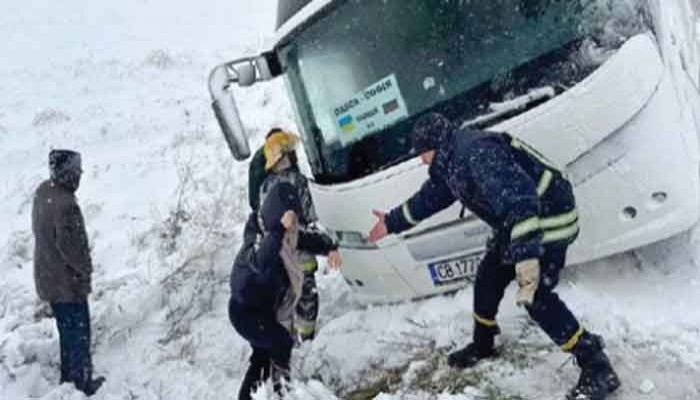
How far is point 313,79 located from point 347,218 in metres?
1.05

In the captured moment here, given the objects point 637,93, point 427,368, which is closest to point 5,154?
point 427,368

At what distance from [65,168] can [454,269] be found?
2.83 meters

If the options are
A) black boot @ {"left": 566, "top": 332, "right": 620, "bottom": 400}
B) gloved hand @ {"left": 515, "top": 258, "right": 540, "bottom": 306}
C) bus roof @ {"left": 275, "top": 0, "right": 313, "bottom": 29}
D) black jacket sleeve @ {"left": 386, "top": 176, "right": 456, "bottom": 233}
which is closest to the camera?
gloved hand @ {"left": 515, "top": 258, "right": 540, "bottom": 306}

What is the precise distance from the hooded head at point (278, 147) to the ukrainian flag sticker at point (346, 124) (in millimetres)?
518

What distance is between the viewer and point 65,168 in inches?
202

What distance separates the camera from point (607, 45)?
14.0 feet

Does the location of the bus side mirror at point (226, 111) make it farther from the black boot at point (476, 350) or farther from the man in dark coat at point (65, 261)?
the black boot at point (476, 350)

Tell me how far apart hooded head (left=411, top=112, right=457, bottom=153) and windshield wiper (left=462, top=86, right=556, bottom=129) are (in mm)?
783

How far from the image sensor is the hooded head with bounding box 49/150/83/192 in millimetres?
5121

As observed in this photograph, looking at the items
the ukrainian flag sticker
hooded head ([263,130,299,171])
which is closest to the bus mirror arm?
hooded head ([263,130,299,171])

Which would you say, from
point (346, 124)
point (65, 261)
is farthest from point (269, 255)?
point (65, 261)

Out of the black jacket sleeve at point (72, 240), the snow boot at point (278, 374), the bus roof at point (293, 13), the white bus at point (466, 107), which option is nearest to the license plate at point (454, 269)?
the white bus at point (466, 107)

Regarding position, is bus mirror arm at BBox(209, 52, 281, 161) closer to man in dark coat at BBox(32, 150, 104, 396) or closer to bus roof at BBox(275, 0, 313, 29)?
bus roof at BBox(275, 0, 313, 29)

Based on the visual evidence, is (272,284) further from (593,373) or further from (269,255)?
(593,373)
